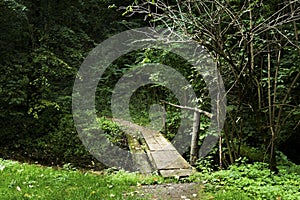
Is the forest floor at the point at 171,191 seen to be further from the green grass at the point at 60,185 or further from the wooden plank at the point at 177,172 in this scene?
the wooden plank at the point at 177,172

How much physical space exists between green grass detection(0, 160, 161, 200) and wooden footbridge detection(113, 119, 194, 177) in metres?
0.43

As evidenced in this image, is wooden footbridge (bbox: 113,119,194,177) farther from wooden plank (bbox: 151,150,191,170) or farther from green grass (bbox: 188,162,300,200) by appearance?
green grass (bbox: 188,162,300,200)

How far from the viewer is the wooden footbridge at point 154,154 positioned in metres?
4.46

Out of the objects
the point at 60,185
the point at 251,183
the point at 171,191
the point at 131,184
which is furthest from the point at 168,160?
the point at 60,185

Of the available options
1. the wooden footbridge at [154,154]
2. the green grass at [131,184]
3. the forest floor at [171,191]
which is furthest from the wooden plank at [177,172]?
the forest floor at [171,191]

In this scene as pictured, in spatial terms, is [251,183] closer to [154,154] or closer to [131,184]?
[131,184]

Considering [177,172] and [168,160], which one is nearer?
[177,172]

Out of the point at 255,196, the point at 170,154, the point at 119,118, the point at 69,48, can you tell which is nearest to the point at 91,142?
the point at 119,118

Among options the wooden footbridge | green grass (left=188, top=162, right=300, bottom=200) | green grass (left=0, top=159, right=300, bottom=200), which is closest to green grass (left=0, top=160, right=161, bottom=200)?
green grass (left=0, top=159, right=300, bottom=200)

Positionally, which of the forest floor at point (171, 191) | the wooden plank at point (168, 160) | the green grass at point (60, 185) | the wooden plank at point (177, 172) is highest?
the wooden plank at point (168, 160)

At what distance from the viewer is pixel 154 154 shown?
18.0ft

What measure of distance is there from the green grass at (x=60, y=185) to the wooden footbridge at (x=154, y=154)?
1.40ft

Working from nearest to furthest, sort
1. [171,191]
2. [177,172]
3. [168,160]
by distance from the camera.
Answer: [171,191] < [177,172] < [168,160]

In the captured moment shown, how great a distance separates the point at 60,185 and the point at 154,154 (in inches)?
83.2
